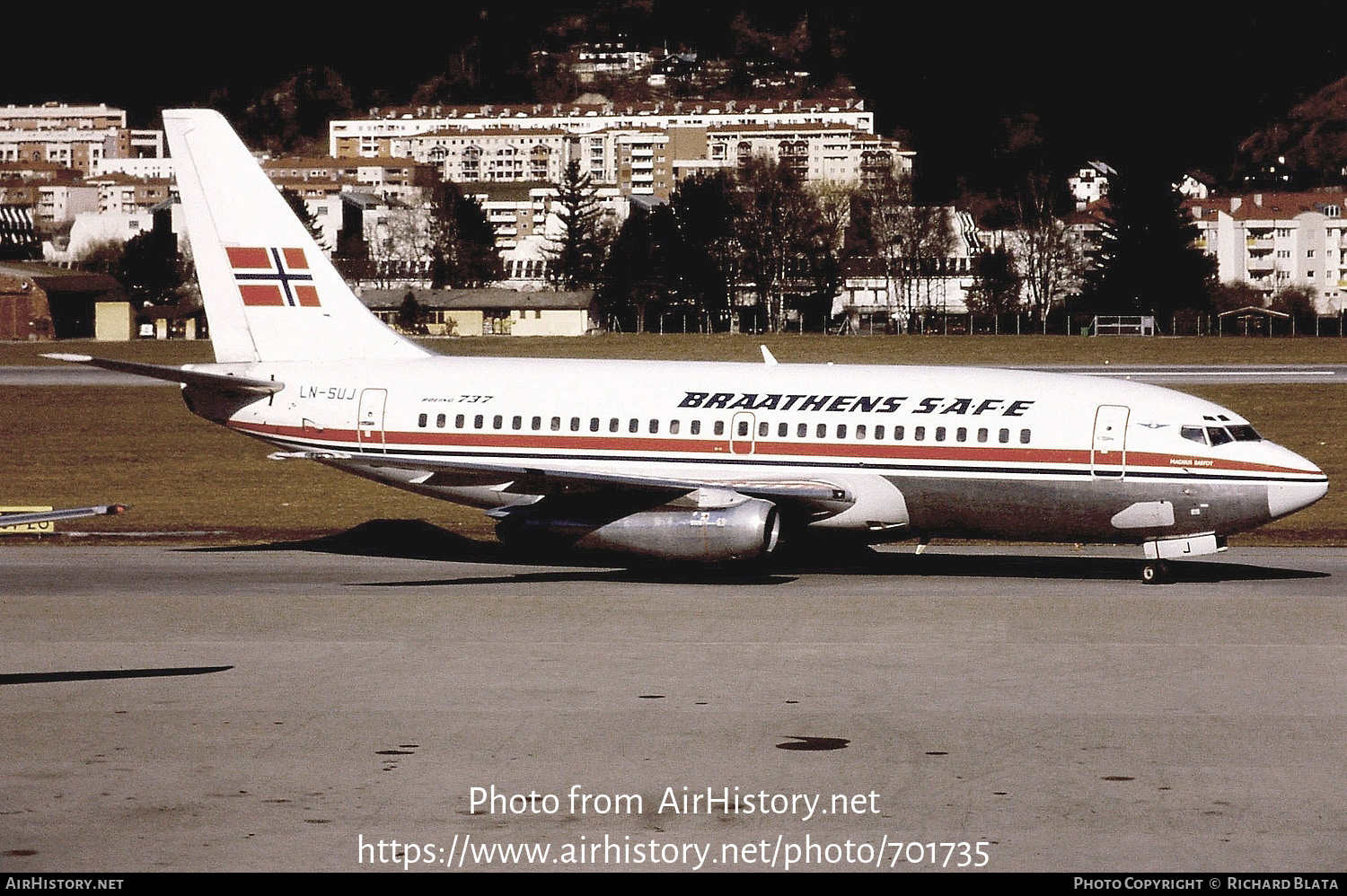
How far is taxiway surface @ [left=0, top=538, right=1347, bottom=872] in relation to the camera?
57.2 feet

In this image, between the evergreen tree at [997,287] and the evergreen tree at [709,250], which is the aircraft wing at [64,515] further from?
the evergreen tree at [997,287]

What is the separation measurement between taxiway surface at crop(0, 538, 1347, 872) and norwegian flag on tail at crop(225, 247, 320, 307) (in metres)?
6.32

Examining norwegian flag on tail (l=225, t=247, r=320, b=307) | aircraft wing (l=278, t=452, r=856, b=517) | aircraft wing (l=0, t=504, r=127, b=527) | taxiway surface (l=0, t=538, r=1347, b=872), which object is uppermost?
norwegian flag on tail (l=225, t=247, r=320, b=307)

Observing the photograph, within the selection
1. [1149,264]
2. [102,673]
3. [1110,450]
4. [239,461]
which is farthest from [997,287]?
[102,673]

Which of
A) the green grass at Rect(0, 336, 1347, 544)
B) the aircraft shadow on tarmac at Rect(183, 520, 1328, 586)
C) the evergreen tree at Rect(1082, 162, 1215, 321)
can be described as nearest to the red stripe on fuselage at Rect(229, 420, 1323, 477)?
the aircraft shadow on tarmac at Rect(183, 520, 1328, 586)

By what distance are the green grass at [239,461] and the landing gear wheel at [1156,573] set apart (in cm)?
770

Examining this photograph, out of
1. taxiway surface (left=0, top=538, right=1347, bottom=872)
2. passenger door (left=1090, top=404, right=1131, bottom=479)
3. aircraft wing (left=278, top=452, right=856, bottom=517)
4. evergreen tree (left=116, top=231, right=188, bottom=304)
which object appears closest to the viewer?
taxiway surface (left=0, top=538, right=1347, bottom=872)

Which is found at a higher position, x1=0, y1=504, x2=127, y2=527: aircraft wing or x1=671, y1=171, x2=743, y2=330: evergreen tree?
x1=671, y1=171, x2=743, y2=330: evergreen tree

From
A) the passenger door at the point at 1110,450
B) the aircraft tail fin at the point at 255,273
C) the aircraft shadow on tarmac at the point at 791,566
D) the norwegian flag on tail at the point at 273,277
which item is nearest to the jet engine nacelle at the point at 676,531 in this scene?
the aircraft shadow on tarmac at the point at 791,566

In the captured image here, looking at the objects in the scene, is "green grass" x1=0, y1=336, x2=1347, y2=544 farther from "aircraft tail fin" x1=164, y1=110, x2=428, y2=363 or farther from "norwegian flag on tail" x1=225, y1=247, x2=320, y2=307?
"norwegian flag on tail" x1=225, y1=247, x2=320, y2=307

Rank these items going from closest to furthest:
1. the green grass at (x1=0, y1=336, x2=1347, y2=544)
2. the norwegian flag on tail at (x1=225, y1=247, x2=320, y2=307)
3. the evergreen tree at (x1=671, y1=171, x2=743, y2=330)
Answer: the norwegian flag on tail at (x1=225, y1=247, x2=320, y2=307) < the green grass at (x1=0, y1=336, x2=1347, y2=544) < the evergreen tree at (x1=671, y1=171, x2=743, y2=330)

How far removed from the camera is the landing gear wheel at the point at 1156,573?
33.4m

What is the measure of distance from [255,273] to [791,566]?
12.8 metres

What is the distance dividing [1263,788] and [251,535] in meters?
26.8
